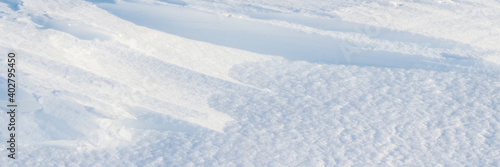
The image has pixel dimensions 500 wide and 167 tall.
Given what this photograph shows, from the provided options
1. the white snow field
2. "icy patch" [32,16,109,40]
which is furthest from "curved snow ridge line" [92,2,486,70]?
"icy patch" [32,16,109,40]

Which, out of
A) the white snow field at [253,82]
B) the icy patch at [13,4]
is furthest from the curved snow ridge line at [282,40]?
the icy patch at [13,4]

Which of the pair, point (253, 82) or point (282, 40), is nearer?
point (253, 82)

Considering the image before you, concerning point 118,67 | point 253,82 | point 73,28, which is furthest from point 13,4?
point 253,82

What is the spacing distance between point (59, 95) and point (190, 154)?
65cm

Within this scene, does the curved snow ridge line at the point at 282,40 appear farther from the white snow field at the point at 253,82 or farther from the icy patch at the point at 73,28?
the icy patch at the point at 73,28

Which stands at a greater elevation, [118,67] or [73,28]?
[73,28]

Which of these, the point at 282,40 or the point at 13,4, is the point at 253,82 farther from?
the point at 13,4

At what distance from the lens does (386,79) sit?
253 cm

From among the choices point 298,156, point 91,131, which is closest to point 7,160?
point 91,131

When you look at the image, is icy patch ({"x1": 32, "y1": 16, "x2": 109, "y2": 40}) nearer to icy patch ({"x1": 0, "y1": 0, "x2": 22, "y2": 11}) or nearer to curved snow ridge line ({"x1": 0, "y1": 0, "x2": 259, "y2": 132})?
curved snow ridge line ({"x1": 0, "y1": 0, "x2": 259, "y2": 132})

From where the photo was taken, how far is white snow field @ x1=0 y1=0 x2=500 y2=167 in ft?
6.24

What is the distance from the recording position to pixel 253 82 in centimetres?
249

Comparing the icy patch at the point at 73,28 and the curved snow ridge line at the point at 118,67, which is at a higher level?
the icy patch at the point at 73,28

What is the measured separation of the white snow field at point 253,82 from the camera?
190cm
